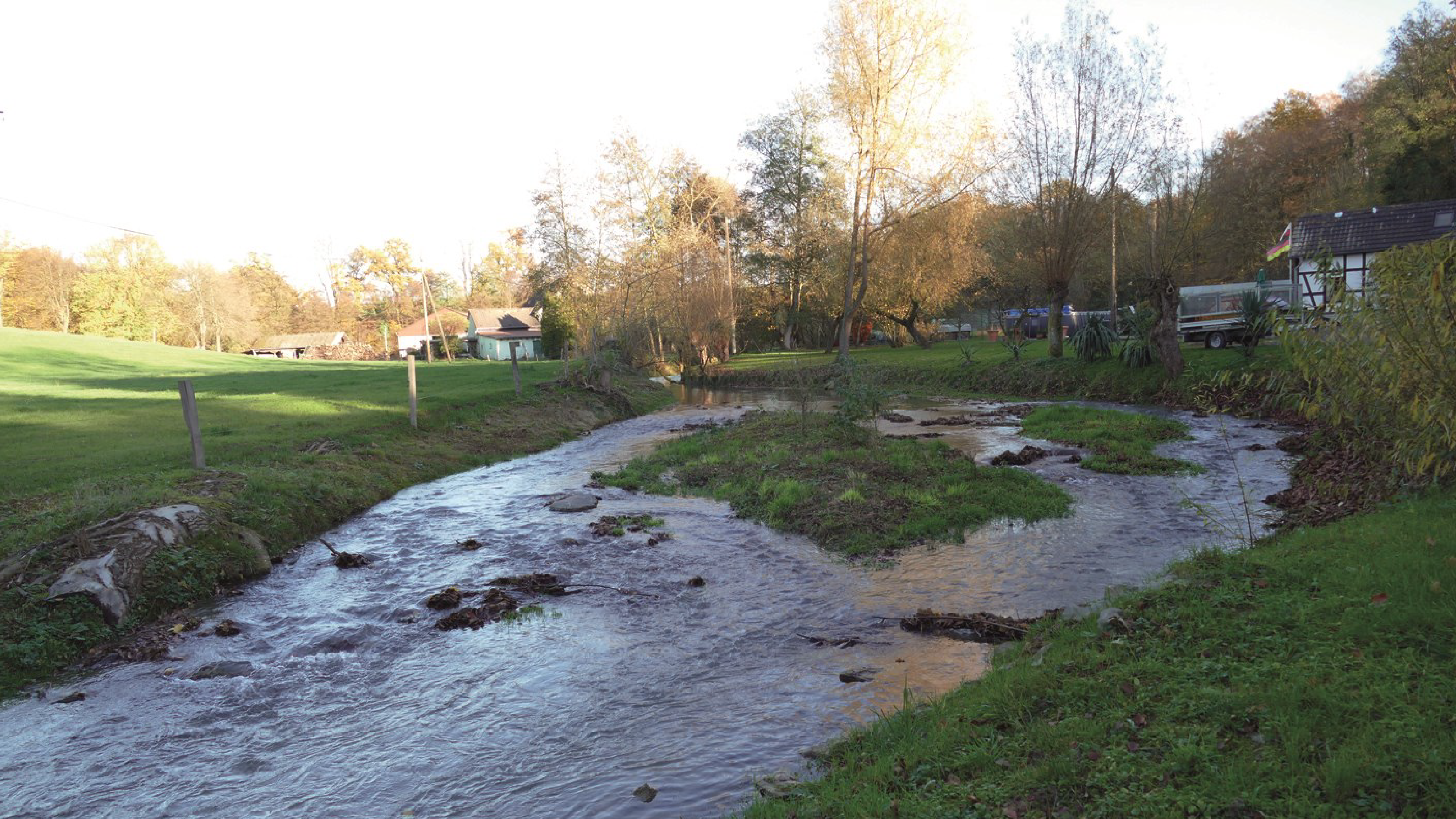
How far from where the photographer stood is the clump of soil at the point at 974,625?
7020 millimetres

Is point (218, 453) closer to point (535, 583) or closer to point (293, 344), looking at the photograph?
point (535, 583)

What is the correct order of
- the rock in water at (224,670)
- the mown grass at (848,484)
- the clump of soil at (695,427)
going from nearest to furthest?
the rock in water at (224,670) < the mown grass at (848,484) < the clump of soil at (695,427)

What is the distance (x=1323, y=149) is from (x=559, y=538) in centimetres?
6083

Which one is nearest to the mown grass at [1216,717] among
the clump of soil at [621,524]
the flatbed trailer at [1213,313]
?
the clump of soil at [621,524]

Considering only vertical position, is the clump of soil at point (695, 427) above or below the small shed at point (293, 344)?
below

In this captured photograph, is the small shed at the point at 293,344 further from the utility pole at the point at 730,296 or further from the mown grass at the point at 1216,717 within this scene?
the mown grass at the point at 1216,717

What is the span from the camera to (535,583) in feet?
31.0

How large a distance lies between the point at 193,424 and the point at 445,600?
6448 mm

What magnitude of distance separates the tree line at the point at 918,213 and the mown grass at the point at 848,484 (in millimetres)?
13366

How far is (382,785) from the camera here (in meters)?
5.32

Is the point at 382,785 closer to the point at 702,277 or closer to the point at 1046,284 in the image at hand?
the point at 1046,284

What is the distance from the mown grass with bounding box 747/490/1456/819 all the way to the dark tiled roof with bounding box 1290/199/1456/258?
1134 inches

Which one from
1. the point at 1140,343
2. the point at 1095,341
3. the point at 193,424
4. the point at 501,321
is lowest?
the point at 193,424

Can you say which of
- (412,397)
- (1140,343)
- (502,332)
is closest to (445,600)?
(412,397)
